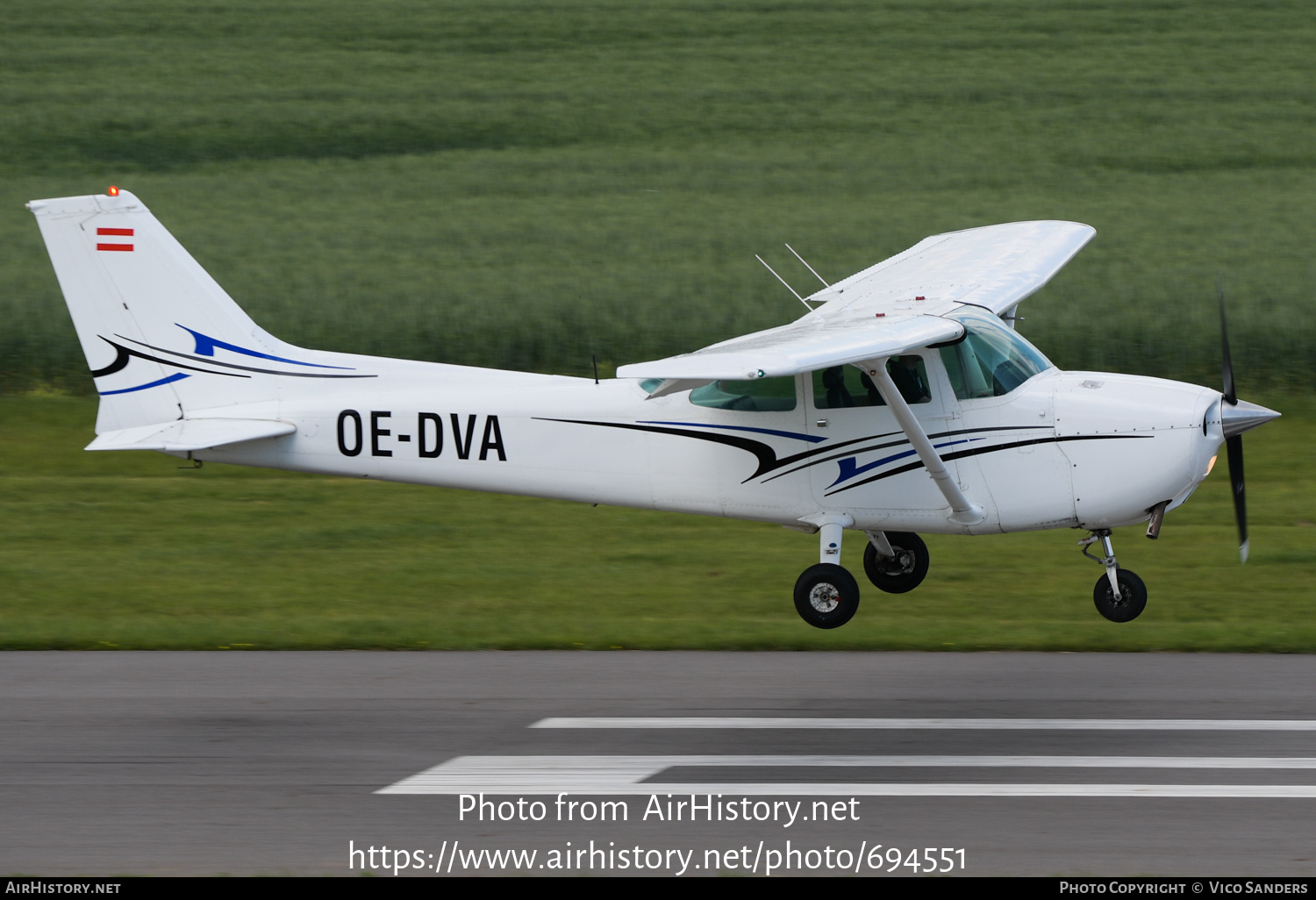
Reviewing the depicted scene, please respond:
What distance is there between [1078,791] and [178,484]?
536 inches

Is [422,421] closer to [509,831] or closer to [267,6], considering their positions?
[509,831]

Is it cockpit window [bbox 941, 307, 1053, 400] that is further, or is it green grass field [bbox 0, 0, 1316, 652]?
green grass field [bbox 0, 0, 1316, 652]

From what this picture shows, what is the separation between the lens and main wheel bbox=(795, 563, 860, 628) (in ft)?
37.2

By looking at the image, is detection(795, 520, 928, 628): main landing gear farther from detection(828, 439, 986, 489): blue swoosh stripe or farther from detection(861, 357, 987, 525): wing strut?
detection(861, 357, 987, 525): wing strut

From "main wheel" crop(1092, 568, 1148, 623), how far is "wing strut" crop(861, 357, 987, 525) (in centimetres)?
121

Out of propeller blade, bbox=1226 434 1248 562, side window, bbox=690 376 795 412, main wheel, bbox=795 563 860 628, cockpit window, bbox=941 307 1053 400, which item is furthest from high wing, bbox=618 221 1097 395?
propeller blade, bbox=1226 434 1248 562

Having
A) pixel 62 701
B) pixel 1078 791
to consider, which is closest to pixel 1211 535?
pixel 1078 791

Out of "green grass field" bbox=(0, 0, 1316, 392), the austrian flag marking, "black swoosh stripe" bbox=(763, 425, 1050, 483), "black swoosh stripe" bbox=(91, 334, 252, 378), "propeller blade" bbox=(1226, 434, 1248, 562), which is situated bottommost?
"propeller blade" bbox=(1226, 434, 1248, 562)

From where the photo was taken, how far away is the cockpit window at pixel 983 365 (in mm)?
11242

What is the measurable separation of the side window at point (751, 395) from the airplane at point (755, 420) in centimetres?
1

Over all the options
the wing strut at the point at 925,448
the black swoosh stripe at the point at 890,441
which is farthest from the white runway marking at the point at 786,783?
the black swoosh stripe at the point at 890,441

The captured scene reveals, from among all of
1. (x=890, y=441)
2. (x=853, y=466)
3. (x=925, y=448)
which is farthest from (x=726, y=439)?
(x=925, y=448)

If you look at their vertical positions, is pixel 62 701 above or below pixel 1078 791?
above

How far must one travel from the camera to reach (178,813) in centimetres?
925
